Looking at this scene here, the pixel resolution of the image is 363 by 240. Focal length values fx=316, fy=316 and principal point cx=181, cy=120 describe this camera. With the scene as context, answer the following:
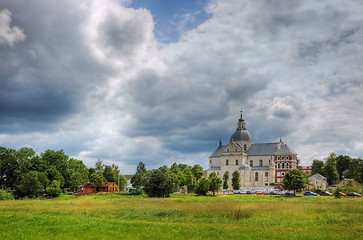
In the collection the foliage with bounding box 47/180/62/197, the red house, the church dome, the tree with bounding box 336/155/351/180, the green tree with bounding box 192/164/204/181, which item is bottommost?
the red house

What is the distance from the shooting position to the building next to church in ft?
313

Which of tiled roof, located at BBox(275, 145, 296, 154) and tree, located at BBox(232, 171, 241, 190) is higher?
tiled roof, located at BBox(275, 145, 296, 154)

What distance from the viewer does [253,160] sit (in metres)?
104

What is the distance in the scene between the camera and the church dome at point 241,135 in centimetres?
10888

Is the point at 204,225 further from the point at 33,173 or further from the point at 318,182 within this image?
the point at 318,182

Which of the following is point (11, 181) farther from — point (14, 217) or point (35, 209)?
point (14, 217)

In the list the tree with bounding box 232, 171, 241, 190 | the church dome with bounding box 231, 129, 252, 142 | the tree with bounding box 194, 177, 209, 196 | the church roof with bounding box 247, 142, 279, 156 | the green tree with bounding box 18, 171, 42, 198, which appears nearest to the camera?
the green tree with bounding box 18, 171, 42, 198

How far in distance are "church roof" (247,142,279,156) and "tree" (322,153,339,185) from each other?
57.1 feet

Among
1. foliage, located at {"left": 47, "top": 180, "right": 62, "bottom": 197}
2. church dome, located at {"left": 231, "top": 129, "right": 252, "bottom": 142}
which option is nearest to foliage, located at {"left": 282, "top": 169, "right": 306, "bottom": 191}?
church dome, located at {"left": 231, "top": 129, "right": 252, "bottom": 142}

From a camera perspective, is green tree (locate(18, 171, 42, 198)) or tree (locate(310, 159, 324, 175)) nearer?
green tree (locate(18, 171, 42, 198))

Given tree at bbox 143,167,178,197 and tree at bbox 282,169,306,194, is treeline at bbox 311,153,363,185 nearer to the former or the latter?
tree at bbox 282,169,306,194

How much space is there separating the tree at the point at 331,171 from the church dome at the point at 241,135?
25680mm

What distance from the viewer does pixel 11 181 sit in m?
70.5

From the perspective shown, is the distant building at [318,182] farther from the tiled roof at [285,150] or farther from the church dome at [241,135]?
the church dome at [241,135]
